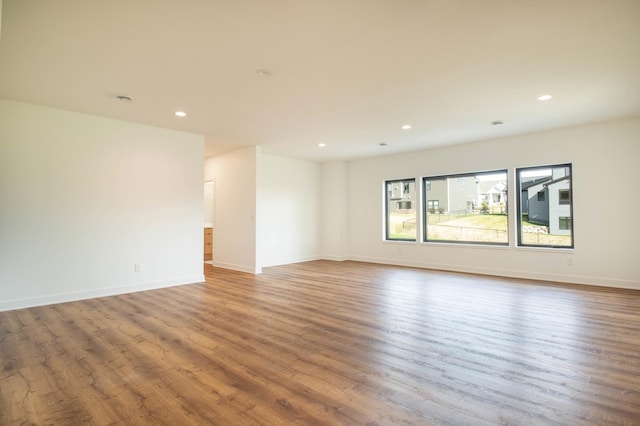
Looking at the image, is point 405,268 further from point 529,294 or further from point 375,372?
point 375,372

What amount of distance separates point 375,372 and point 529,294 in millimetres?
3557

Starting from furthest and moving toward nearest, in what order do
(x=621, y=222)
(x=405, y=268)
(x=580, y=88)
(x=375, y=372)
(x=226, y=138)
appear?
(x=405, y=268) < (x=226, y=138) < (x=621, y=222) < (x=580, y=88) < (x=375, y=372)

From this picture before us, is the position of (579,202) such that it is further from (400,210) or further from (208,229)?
(208,229)

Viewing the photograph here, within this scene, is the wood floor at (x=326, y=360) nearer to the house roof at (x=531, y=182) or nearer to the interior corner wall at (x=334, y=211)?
the house roof at (x=531, y=182)

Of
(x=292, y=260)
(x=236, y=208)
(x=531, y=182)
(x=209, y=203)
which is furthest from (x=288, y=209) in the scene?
(x=531, y=182)

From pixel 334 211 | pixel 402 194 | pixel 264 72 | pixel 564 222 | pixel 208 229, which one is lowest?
pixel 208 229

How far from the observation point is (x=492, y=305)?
13.9ft

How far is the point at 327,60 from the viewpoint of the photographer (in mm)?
3123

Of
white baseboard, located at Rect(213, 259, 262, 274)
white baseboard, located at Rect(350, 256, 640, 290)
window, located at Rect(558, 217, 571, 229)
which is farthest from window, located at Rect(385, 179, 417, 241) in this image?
white baseboard, located at Rect(213, 259, 262, 274)

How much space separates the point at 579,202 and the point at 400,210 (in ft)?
11.4

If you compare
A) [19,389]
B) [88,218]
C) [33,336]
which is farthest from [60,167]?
[19,389]

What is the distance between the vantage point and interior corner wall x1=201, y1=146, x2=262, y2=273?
6.77 metres

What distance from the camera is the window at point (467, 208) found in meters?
6.58

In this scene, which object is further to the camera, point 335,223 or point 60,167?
point 335,223
